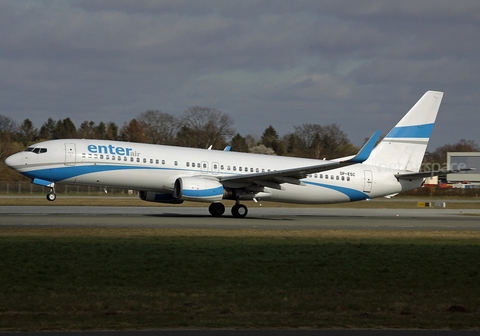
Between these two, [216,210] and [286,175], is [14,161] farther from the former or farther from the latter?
[286,175]

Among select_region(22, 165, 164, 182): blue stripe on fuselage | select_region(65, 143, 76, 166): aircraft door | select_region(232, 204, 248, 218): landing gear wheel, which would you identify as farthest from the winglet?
select_region(65, 143, 76, 166): aircraft door

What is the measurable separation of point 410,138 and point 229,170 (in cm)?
1151

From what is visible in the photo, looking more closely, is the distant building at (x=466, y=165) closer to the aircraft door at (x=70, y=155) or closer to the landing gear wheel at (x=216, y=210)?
the landing gear wheel at (x=216, y=210)

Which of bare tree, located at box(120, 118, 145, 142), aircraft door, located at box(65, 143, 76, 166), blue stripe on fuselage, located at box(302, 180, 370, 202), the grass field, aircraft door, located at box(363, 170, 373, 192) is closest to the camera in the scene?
the grass field

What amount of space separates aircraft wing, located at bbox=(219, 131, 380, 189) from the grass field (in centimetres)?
1107

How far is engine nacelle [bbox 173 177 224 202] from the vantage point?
32750 millimetres

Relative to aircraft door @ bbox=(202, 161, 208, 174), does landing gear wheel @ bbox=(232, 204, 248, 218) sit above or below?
below

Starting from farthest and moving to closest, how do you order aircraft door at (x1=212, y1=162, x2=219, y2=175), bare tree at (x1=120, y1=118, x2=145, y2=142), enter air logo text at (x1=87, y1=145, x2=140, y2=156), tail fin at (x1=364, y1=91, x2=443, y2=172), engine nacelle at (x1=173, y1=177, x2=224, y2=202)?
1. bare tree at (x1=120, y1=118, x2=145, y2=142)
2. tail fin at (x1=364, y1=91, x2=443, y2=172)
3. aircraft door at (x1=212, y1=162, x2=219, y2=175)
4. enter air logo text at (x1=87, y1=145, x2=140, y2=156)
5. engine nacelle at (x1=173, y1=177, x2=224, y2=202)

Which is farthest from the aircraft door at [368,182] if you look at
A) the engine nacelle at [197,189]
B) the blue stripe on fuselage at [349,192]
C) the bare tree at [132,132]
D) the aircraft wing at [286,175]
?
the bare tree at [132,132]

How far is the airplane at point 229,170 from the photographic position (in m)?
33.2

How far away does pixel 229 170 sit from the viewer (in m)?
35.5

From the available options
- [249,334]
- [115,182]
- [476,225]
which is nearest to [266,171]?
[115,182]

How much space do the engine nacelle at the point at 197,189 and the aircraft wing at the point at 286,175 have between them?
1.02m

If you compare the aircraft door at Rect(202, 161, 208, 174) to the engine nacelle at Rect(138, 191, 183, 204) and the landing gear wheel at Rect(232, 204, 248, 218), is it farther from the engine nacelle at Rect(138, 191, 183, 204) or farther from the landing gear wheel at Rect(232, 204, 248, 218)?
the landing gear wheel at Rect(232, 204, 248, 218)
